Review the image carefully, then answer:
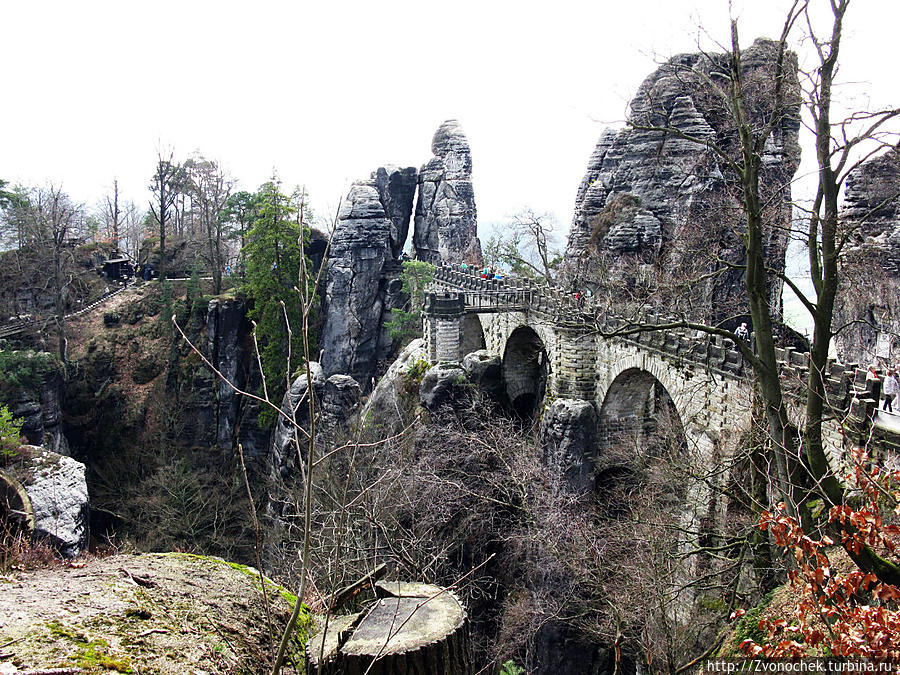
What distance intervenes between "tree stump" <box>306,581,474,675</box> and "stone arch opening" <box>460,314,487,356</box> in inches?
938

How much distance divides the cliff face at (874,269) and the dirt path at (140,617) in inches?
727

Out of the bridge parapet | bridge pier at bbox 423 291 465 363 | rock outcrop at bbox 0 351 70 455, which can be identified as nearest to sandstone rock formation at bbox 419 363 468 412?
bridge pier at bbox 423 291 465 363

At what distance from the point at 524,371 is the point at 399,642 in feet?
74.3

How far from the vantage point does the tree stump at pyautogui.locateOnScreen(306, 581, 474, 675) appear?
284cm

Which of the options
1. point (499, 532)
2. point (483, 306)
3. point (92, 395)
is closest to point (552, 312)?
point (483, 306)

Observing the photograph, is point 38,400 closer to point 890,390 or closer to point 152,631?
point 152,631

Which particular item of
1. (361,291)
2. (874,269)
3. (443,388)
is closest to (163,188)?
(361,291)

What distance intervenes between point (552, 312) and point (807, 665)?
16.6m

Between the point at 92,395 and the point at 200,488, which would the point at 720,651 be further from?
the point at 92,395

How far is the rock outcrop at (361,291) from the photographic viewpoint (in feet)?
114

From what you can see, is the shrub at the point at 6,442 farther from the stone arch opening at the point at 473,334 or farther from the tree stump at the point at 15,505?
the stone arch opening at the point at 473,334

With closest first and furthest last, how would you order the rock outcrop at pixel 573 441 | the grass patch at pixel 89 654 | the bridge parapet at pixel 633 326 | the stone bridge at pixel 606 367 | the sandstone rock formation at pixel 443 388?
the grass patch at pixel 89 654 → the bridge parapet at pixel 633 326 → the stone bridge at pixel 606 367 → the rock outcrop at pixel 573 441 → the sandstone rock formation at pixel 443 388

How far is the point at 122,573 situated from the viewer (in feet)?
10.1

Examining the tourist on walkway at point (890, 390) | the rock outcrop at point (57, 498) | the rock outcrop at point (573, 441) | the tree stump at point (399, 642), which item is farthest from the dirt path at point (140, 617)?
the rock outcrop at point (573, 441)
